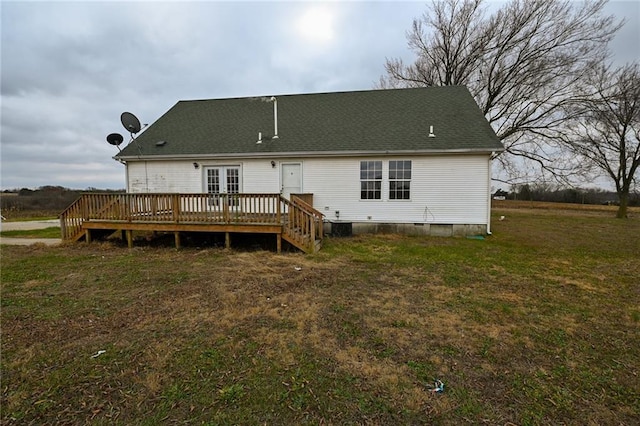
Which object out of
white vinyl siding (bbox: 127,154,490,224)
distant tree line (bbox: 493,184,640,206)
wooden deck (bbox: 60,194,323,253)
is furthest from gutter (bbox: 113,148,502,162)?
distant tree line (bbox: 493,184,640,206)

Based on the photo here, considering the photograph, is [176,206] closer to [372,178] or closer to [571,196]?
[372,178]

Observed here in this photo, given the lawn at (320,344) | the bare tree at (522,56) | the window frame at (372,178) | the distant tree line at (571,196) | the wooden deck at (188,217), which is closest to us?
the lawn at (320,344)

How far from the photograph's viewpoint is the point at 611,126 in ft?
59.2

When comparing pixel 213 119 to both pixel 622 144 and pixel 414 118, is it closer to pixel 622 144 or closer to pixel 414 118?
pixel 414 118

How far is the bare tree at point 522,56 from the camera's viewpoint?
1537 cm

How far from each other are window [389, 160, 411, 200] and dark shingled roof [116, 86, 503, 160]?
556mm

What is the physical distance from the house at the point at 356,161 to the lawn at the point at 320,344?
412cm

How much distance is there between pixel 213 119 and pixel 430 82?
1558 centimetres

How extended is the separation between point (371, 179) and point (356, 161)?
870mm

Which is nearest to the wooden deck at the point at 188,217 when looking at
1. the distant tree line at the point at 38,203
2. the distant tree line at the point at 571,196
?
the distant tree line at the point at 38,203

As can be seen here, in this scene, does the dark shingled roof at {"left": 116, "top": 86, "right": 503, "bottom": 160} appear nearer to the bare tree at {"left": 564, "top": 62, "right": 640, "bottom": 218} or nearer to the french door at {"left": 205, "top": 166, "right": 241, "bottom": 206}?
the french door at {"left": 205, "top": 166, "right": 241, "bottom": 206}

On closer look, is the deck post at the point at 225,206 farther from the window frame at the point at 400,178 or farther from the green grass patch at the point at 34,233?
the green grass patch at the point at 34,233

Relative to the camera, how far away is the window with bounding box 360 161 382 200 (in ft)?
34.6

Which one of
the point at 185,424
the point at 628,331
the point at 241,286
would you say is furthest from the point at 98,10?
the point at 628,331
